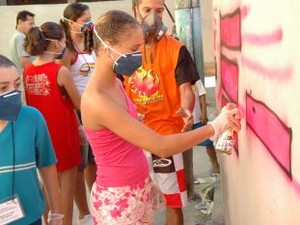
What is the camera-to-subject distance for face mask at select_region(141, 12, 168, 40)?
3008 millimetres

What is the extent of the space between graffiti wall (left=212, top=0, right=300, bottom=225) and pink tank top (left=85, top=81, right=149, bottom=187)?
533mm

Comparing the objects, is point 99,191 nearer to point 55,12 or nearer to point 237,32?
point 237,32

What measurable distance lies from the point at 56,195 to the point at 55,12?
8586mm

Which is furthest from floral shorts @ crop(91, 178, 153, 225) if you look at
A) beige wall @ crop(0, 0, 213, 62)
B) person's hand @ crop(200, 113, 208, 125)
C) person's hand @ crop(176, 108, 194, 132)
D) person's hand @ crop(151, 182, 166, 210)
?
beige wall @ crop(0, 0, 213, 62)

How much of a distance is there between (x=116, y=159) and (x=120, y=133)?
244 mm

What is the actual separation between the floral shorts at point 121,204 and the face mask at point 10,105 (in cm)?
57

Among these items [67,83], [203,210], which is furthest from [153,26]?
[203,210]

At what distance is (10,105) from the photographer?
2082 mm

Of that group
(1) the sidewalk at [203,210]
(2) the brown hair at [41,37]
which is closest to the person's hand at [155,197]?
(1) the sidewalk at [203,210]

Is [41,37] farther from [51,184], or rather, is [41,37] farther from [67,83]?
[51,184]

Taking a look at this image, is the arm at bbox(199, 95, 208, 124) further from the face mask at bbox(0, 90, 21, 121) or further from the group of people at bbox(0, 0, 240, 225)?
the face mask at bbox(0, 90, 21, 121)

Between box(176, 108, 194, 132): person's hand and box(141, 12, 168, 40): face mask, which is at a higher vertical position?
box(141, 12, 168, 40): face mask

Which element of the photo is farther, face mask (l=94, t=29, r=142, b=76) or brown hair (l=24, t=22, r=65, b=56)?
brown hair (l=24, t=22, r=65, b=56)

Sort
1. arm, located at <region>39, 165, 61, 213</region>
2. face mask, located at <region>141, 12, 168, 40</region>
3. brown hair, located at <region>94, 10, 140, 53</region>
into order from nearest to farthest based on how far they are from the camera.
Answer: brown hair, located at <region>94, 10, 140, 53</region> < arm, located at <region>39, 165, 61, 213</region> < face mask, located at <region>141, 12, 168, 40</region>
